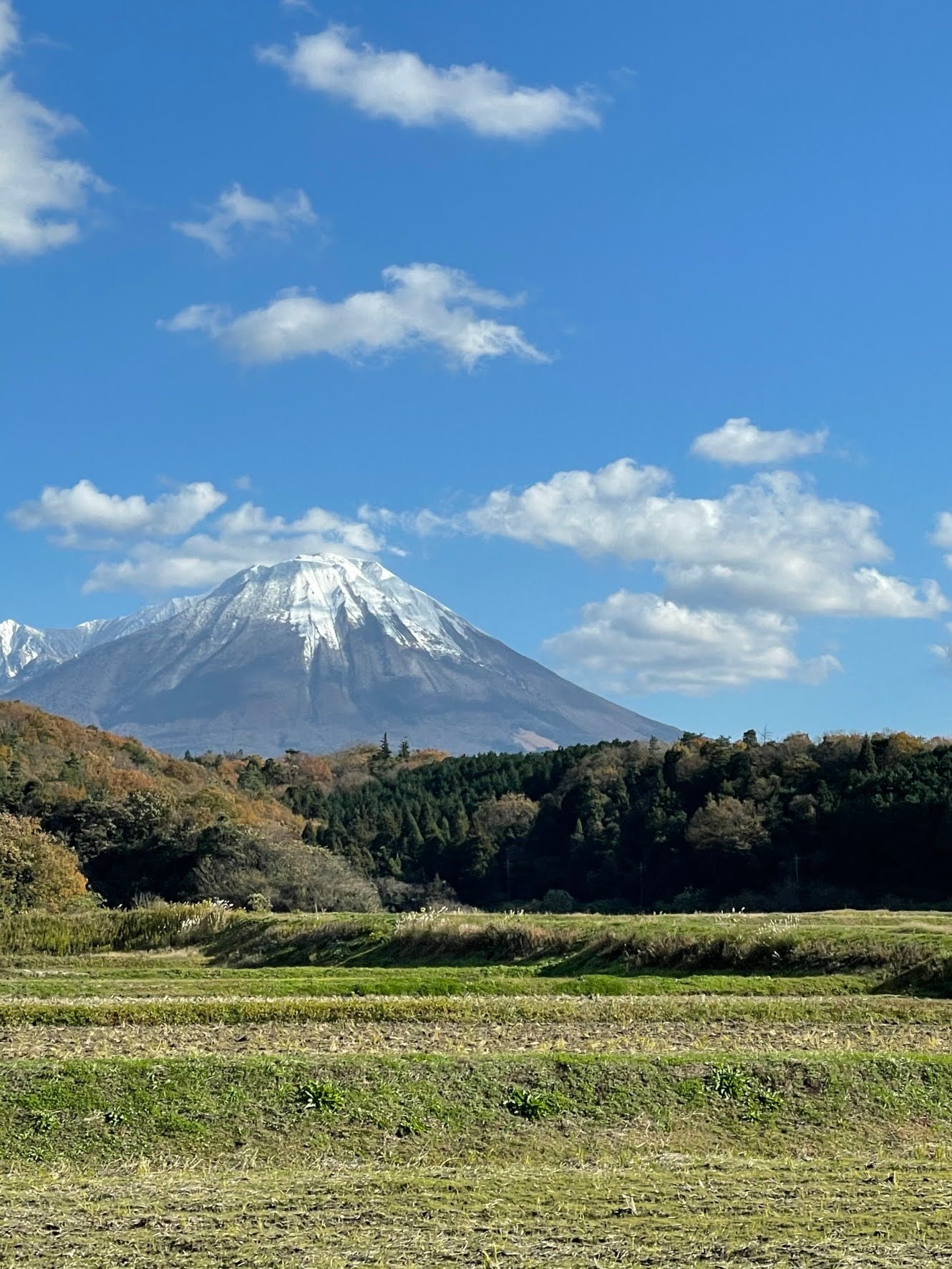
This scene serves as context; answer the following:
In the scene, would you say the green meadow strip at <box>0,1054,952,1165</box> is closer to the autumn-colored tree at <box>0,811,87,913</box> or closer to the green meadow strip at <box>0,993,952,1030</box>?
the green meadow strip at <box>0,993,952,1030</box>

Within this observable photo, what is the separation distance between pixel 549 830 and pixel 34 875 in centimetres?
3859

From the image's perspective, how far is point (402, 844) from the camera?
9388 centimetres

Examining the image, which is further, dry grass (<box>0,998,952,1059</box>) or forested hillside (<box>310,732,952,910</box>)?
forested hillside (<box>310,732,952,910</box>)

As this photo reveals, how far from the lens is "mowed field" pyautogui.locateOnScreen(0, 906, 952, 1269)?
11422mm

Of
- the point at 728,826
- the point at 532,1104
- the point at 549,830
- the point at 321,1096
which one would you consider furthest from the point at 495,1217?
the point at 549,830

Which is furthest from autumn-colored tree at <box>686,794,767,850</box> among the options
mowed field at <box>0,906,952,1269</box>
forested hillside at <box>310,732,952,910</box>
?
mowed field at <box>0,906,952,1269</box>

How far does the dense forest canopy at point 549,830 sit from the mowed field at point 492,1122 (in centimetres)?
3641

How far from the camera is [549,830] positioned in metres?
88.7

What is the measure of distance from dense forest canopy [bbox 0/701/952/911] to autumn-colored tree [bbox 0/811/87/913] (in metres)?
0.22

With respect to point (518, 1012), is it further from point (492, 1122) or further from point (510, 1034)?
point (492, 1122)

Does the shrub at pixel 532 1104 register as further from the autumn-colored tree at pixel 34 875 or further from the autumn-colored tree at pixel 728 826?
the autumn-colored tree at pixel 728 826

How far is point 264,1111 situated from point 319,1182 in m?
3.22

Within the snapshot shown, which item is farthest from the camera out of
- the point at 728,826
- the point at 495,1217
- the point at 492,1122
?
the point at 728,826

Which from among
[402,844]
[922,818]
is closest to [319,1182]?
[922,818]
